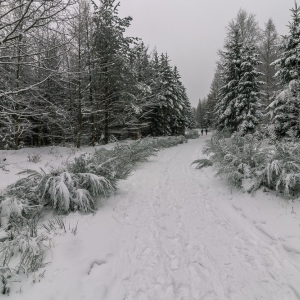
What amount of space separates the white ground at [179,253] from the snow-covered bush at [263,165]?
32cm

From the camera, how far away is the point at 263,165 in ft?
13.2

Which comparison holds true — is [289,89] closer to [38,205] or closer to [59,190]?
[59,190]


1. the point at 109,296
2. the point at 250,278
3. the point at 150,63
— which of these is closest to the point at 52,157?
the point at 109,296

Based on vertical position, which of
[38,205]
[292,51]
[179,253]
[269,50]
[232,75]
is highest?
[269,50]

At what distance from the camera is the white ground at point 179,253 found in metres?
1.83

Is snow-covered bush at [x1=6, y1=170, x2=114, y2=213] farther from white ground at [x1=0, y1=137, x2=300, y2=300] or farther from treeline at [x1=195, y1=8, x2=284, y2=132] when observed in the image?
treeline at [x1=195, y1=8, x2=284, y2=132]

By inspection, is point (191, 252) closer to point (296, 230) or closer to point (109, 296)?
point (109, 296)

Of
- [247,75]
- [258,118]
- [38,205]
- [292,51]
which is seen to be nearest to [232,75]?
[247,75]

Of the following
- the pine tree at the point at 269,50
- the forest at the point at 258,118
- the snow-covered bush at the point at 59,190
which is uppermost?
the pine tree at the point at 269,50

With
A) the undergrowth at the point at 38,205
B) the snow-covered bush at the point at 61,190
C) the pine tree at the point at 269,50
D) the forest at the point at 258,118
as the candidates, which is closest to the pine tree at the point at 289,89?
the forest at the point at 258,118

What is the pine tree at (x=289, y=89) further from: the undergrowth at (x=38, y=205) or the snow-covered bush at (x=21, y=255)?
→ the snow-covered bush at (x=21, y=255)

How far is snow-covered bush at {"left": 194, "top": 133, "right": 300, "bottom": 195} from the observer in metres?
3.52

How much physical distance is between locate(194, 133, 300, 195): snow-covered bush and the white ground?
0.32m

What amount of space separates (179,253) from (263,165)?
9.55 feet
